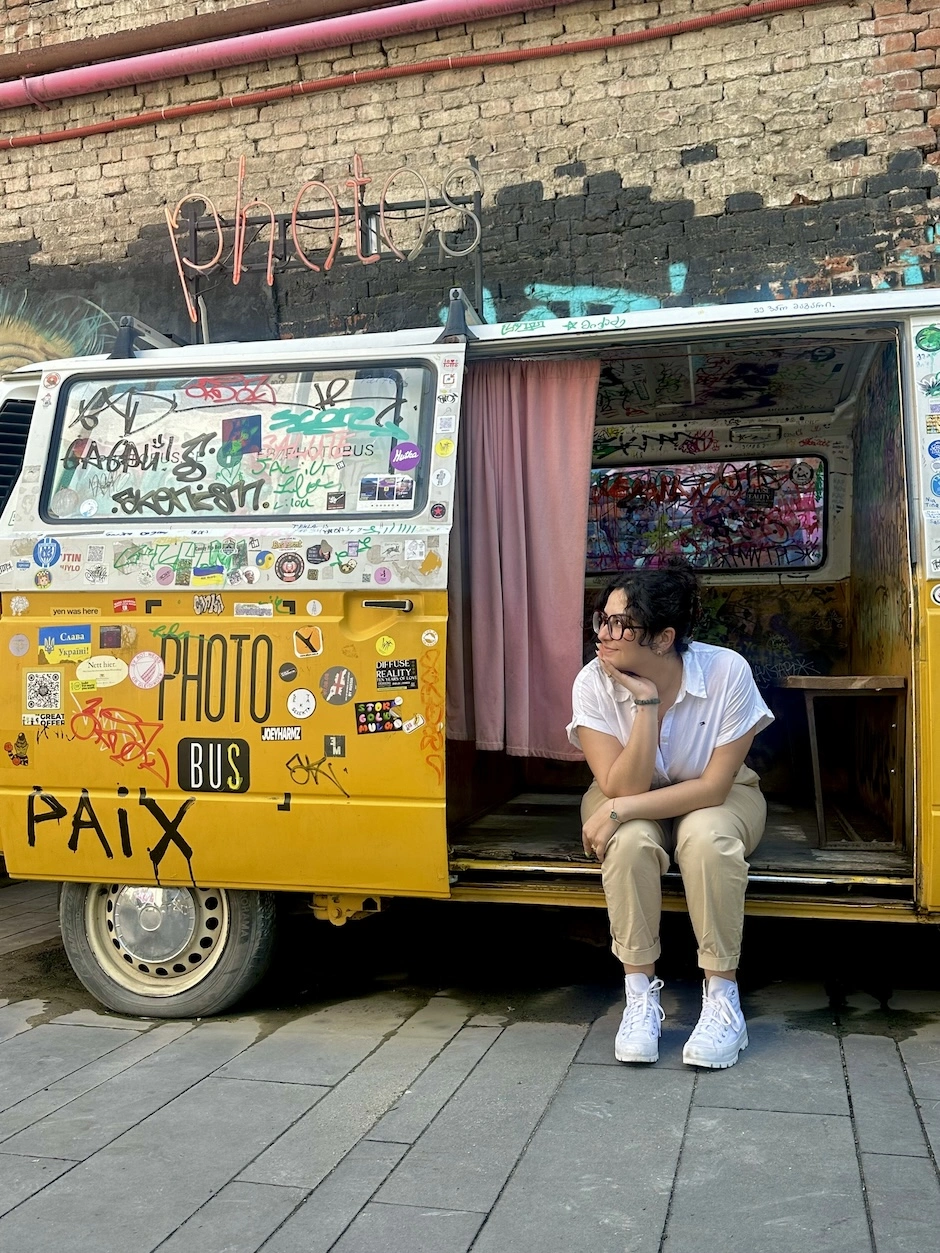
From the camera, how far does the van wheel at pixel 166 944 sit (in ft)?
13.6

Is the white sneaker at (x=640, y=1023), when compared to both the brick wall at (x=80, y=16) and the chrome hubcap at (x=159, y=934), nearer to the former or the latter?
the chrome hubcap at (x=159, y=934)

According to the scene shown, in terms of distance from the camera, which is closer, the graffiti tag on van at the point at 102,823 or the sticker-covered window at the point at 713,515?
the graffiti tag on van at the point at 102,823

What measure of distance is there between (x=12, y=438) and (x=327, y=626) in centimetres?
186

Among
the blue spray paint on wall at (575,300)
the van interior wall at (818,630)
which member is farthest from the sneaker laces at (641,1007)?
the blue spray paint on wall at (575,300)

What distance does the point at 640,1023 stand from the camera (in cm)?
Result: 357

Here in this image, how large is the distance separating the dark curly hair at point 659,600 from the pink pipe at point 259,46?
6429 mm

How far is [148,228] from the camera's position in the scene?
971cm

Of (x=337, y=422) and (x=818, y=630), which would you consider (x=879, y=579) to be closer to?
(x=818, y=630)

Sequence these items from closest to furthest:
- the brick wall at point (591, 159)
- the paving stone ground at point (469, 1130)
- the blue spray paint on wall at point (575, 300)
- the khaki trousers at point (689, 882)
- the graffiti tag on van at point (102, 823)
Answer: the paving stone ground at point (469, 1130)
the khaki trousers at point (689, 882)
the graffiti tag on van at point (102, 823)
the brick wall at point (591, 159)
the blue spray paint on wall at point (575, 300)

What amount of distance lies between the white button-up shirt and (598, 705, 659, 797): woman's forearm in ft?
0.29

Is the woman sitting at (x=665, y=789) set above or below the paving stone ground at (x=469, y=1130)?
above

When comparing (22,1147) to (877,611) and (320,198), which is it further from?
(320,198)

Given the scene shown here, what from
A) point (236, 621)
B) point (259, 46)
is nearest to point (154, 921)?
point (236, 621)

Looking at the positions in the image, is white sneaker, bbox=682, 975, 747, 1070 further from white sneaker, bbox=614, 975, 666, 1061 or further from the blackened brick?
the blackened brick
